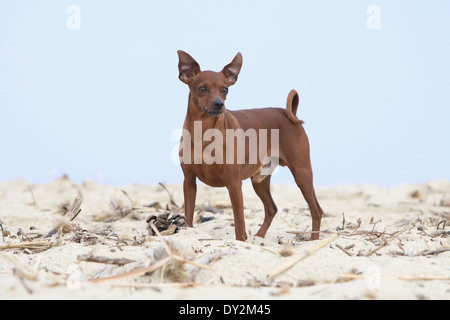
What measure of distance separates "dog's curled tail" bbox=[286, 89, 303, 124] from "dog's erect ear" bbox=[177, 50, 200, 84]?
1.44m

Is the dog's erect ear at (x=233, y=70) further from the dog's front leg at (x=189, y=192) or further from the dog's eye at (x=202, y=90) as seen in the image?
the dog's front leg at (x=189, y=192)

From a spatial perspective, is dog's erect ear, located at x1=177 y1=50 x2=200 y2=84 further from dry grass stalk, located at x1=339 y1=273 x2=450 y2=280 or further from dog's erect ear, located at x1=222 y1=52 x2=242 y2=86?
dry grass stalk, located at x1=339 y1=273 x2=450 y2=280

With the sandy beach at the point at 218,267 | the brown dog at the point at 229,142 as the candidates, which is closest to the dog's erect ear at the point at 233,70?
the brown dog at the point at 229,142

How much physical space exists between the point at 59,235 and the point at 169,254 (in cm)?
184

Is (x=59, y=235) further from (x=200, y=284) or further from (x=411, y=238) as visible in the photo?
(x=411, y=238)

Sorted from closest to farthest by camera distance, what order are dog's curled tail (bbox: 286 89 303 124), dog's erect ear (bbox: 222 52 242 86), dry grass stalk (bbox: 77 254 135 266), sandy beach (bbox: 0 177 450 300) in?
sandy beach (bbox: 0 177 450 300) → dry grass stalk (bbox: 77 254 135 266) → dog's erect ear (bbox: 222 52 242 86) → dog's curled tail (bbox: 286 89 303 124)

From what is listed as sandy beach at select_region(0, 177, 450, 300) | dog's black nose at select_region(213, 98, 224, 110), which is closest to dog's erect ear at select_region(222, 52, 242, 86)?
dog's black nose at select_region(213, 98, 224, 110)

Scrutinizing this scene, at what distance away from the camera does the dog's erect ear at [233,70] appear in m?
5.52

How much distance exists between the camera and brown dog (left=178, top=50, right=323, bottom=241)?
17.1 feet

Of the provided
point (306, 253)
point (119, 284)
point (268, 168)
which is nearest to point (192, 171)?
point (268, 168)

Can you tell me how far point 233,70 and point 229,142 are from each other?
2.51 ft

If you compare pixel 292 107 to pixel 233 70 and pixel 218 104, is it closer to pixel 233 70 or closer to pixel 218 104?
pixel 233 70
